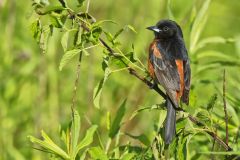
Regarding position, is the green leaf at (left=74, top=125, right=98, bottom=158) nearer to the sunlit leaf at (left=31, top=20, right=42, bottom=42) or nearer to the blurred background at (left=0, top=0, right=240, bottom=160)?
the sunlit leaf at (left=31, top=20, right=42, bottom=42)

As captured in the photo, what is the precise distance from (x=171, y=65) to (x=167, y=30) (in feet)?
1.53

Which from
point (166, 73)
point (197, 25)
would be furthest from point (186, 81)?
point (197, 25)

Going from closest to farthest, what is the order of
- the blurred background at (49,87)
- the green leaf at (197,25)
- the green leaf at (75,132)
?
1. the green leaf at (75,132)
2. the green leaf at (197,25)
3. the blurred background at (49,87)

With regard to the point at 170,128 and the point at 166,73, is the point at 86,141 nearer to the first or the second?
the point at 170,128

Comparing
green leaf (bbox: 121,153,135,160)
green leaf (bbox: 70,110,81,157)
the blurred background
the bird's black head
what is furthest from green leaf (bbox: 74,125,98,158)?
the blurred background

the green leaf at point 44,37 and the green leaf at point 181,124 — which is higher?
the green leaf at point 44,37

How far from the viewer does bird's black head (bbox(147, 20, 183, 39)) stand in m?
4.54

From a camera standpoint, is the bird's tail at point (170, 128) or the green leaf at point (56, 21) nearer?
the green leaf at point (56, 21)

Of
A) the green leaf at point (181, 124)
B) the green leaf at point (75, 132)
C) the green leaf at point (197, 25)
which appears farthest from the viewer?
the green leaf at point (197, 25)

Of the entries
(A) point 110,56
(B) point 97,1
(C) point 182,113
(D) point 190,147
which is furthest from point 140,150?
(B) point 97,1

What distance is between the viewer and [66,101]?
6184mm

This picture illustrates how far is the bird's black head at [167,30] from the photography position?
4.54 meters

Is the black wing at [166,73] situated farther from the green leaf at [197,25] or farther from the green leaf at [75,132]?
the green leaf at [75,132]

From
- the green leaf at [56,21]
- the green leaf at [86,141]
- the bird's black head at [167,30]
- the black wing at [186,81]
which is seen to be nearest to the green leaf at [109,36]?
the green leaf at [56,21]
